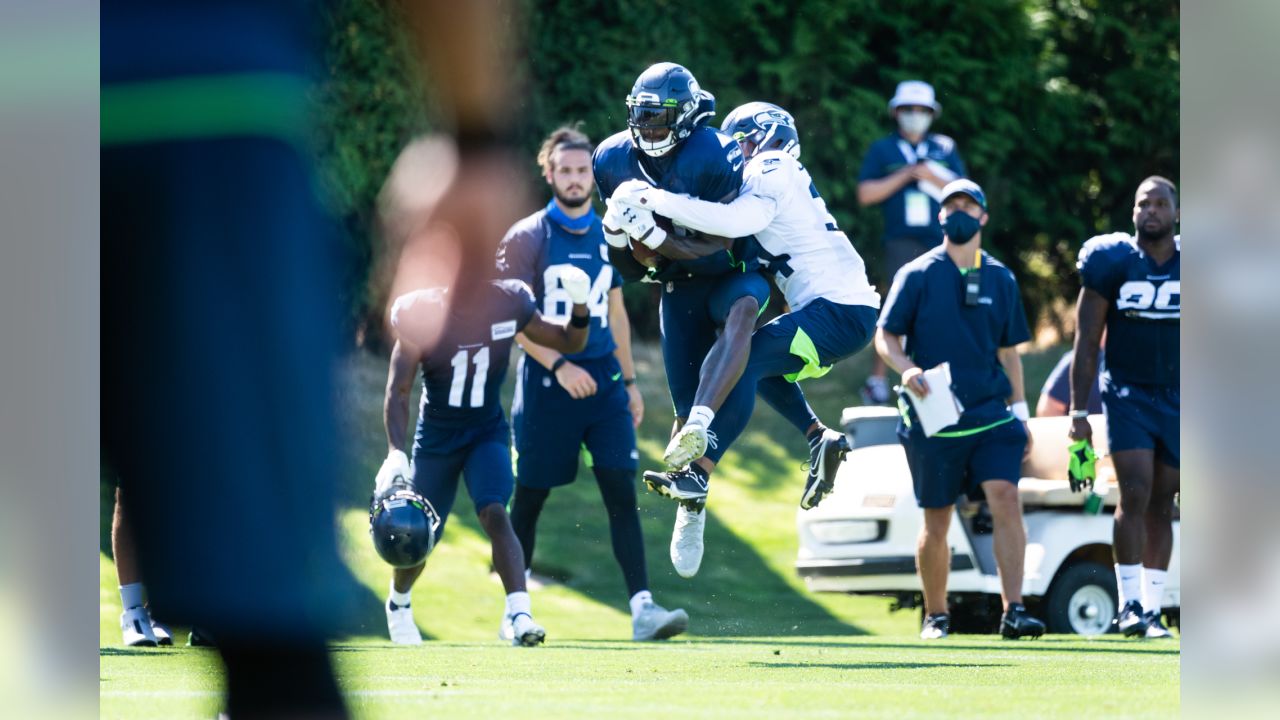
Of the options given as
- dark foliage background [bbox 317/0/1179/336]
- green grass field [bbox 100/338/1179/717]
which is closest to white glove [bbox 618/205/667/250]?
green grass field [bbox 100/338/1179/717]

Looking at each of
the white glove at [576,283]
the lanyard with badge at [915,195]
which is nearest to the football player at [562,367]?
the white glove at [576,283]

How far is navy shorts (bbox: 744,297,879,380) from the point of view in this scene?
7.61m

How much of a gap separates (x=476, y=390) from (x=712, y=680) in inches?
115

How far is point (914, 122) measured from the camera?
13406 mm

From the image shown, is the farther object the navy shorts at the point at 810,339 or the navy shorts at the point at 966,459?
the navy shorts at the point at 966,459

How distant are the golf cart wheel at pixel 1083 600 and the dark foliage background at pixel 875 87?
5.51 metres

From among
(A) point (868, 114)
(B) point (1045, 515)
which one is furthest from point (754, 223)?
(A) point (868, 114)

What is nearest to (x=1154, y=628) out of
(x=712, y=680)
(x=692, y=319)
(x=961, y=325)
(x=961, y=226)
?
(x=961, y=325)

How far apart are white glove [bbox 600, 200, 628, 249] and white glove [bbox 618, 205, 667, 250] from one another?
0.08ft

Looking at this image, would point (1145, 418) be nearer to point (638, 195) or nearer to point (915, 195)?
point (638, 195)

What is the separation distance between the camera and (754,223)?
24.5 ft

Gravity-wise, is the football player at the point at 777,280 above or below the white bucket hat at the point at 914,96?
below

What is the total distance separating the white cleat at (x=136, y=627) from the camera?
809cm

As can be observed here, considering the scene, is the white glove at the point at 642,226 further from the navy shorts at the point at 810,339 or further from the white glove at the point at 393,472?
the white glove at the point at 393,472
